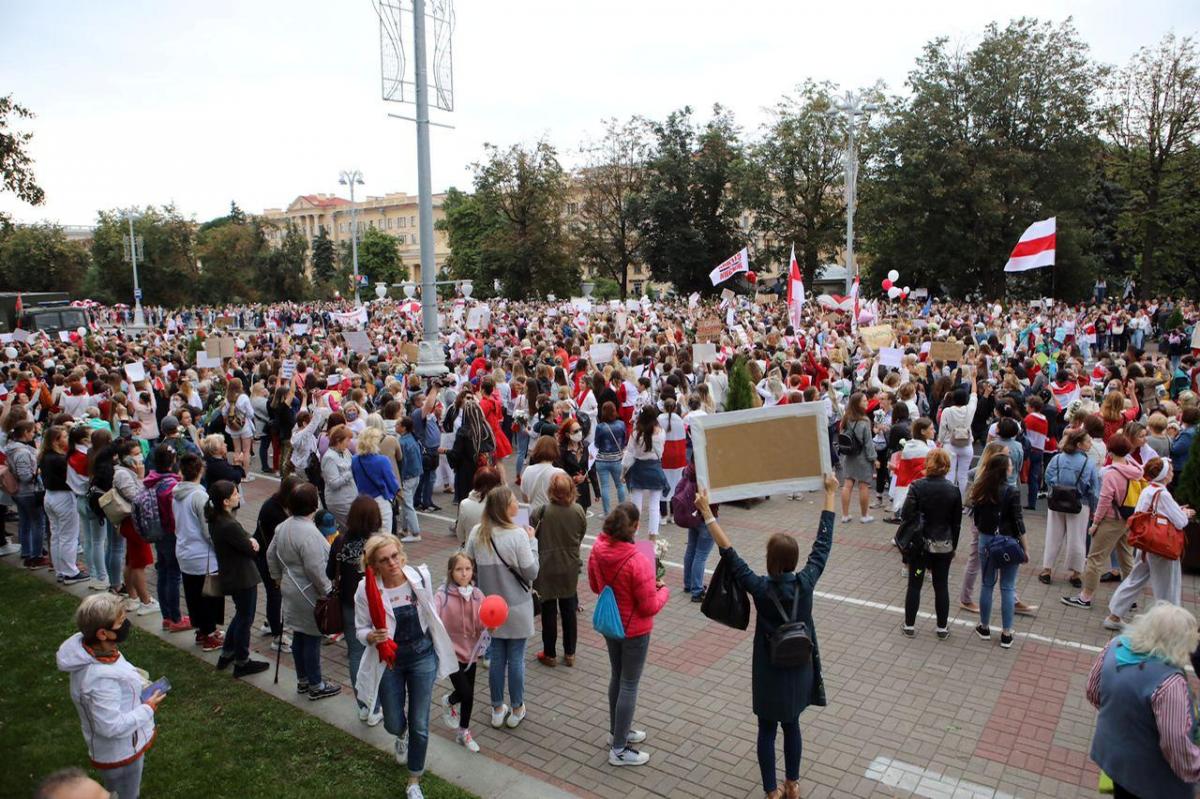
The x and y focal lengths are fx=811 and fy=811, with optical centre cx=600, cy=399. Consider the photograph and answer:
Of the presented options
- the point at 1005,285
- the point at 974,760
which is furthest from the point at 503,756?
the point at 1005,285

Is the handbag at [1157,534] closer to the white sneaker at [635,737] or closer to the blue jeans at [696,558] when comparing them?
the blue jeans at [696,558]

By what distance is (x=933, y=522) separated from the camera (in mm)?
7020

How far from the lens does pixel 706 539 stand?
8.12 m

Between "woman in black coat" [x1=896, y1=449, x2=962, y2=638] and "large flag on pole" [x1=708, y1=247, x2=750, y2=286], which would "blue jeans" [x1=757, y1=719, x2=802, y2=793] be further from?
"large flag on pole" [x1=708, y1=247, x2=750, y2=286]

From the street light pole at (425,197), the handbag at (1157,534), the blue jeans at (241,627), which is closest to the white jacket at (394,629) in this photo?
the blue jeans at (241,627)

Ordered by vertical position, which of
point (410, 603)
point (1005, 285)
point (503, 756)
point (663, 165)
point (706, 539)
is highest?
point (663, 165)

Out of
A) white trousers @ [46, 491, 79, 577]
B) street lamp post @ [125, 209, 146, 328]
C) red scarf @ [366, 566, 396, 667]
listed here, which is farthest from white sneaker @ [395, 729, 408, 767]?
street lamp post @ [125, 209, 146, 328]

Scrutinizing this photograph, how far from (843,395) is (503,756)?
385 inches

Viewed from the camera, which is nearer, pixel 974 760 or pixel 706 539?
pixel 974 760

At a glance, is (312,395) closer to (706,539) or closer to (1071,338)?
(706,539)

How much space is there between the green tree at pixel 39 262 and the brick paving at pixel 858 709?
77169mm

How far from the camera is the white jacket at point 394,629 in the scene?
473 centimetres

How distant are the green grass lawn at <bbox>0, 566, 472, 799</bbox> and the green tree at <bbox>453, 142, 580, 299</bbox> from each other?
49381mm

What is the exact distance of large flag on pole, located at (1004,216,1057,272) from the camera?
19250 mm
